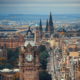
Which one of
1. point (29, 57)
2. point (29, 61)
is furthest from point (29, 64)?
point (29, 57)

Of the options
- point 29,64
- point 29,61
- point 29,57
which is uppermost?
point 29,57

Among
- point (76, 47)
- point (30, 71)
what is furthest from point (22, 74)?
point (76, 47)

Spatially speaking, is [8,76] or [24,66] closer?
[24,66]

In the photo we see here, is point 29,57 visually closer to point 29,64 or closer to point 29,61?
point 29,61

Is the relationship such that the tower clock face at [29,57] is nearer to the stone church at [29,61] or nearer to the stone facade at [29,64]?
the stone church at [29,61]

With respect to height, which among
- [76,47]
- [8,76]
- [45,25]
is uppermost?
[45,25]

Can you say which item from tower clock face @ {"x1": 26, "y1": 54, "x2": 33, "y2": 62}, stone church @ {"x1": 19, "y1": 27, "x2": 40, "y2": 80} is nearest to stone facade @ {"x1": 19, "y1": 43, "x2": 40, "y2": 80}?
stone church @ {"x1": 19, "y1": 27, "x2": 40, "y2": 80}

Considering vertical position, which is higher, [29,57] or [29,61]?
[29,57]

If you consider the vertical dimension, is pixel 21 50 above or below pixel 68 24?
below

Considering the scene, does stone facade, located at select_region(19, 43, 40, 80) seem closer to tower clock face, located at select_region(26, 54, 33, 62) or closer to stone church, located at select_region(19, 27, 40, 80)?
stone church, located at select_region(19, 27, 40, 80)

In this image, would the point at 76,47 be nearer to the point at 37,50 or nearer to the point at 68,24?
the point at 37,50

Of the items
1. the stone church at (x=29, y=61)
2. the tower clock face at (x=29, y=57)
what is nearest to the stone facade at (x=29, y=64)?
the stone church at (x=29, y=61)
